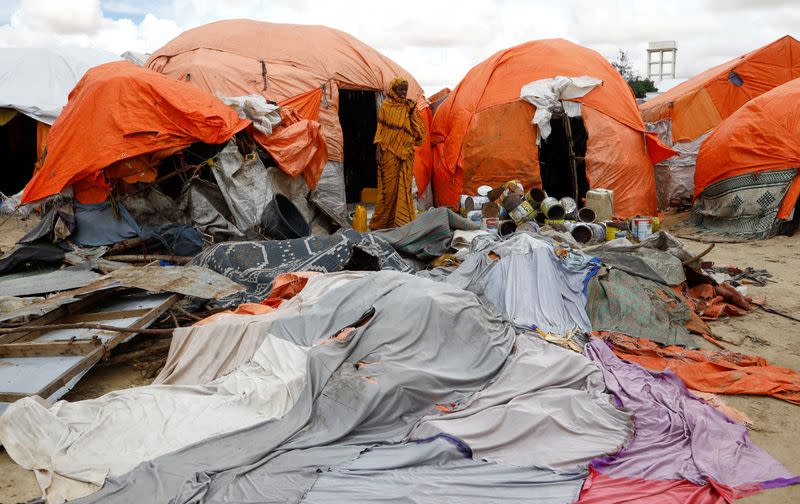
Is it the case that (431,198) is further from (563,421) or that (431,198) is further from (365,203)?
(563,421)

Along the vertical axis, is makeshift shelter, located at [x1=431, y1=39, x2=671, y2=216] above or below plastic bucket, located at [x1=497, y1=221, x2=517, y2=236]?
above

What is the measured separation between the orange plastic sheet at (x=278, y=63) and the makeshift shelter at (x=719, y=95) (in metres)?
5.36

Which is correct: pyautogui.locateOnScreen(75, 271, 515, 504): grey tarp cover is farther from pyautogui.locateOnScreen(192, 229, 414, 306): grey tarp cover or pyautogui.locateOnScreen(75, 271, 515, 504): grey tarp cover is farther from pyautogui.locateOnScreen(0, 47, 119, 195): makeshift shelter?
pyautogui.locateOnScreen(0, 47, 119, 195): makeshift shelter

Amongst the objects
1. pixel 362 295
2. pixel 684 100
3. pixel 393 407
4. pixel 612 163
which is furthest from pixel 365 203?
pixel 393 407

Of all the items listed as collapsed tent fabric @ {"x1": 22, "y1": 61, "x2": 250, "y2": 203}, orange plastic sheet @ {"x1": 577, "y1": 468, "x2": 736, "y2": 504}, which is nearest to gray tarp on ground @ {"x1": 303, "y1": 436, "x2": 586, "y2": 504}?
orange plastic sheet @ {"x1": 577, "y1": 468, "x2": 736, "y2": 504}

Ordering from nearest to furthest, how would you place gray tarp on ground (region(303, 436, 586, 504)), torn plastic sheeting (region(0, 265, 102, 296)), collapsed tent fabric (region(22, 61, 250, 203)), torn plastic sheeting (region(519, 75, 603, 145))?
gray tarp on ground (region(303, 436, 586, 504))
torn plastic sheeting (region(0, 265, 102, 296))
collapsed tent fabric (region(22, 61, 250, 203))
torn plastic sheeting (region(519, 75, 603, 145))

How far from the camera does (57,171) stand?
6773 millimetres

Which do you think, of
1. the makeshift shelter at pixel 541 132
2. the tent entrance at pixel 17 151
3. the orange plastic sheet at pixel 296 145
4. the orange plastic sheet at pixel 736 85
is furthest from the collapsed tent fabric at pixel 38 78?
the orange plastic sheet at pixel 736 85

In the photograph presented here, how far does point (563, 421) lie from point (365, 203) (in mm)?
8688

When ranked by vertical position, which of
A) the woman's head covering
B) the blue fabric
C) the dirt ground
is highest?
the woman's head covering

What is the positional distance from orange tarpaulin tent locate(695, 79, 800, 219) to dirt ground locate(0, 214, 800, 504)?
4.15 ft

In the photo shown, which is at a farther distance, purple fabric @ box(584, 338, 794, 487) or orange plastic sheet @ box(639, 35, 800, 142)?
orange plastic sheet @ box(639, 35, 800, 142)

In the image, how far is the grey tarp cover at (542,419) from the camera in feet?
10.1

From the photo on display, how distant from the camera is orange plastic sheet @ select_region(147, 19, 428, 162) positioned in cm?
908
